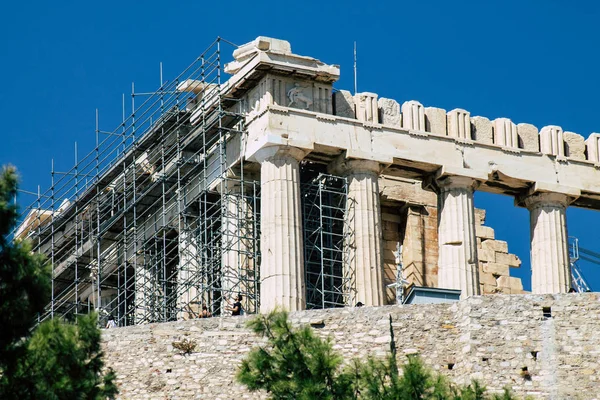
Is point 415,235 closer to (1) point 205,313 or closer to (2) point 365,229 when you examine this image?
(2) point 365,229

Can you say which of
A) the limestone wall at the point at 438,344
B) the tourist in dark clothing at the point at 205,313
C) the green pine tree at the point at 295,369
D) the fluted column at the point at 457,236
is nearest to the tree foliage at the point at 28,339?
the green pine tree at the point at 295,369

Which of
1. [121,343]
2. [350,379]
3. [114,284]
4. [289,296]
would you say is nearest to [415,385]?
[350,379]

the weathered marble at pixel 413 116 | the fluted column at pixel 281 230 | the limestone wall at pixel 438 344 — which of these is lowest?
the limestone wall at pixel 438 344

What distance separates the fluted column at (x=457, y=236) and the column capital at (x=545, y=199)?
193 cm

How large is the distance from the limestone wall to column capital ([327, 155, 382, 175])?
1285 cm

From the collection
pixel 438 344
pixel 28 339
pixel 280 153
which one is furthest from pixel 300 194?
pixel 28 339

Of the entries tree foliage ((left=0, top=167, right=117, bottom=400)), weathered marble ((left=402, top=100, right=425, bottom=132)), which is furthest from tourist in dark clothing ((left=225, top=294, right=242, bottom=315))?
tree foliage ((left=0, top=167, right=117, bottom=400))

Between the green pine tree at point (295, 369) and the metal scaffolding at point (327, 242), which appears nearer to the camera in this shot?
the green pine tree at point (295, 369)

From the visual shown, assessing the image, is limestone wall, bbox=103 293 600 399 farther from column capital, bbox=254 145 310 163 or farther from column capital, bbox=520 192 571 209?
column capital, bbox=520 192 571 209

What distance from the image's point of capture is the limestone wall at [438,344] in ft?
151

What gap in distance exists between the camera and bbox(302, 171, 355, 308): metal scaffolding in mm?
59562

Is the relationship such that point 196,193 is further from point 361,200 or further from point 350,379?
point 350,379

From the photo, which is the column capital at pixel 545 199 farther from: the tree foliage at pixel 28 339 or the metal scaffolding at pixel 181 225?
the tree foliage at pixel 28 339

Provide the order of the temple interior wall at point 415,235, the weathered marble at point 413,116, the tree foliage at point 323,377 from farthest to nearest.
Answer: the temple interior wall at point 415,235, the weathered marble at point 413,116, the tree foliage at point 323,377
